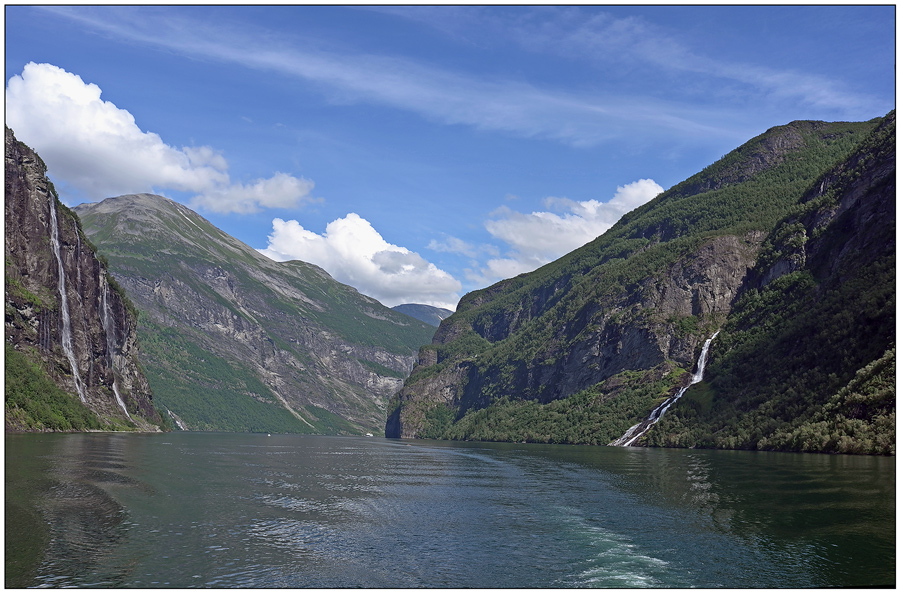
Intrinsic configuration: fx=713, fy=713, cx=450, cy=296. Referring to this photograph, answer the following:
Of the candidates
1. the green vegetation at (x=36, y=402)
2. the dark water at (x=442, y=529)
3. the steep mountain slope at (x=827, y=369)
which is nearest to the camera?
the dark water at (x=442, y=529)

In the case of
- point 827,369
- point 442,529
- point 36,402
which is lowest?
point 442,529

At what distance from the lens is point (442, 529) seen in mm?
51219

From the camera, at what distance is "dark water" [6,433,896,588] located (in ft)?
122

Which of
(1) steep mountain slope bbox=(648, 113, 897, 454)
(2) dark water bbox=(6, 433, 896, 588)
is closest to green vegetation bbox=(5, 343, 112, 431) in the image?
(2) dark water bbox=(6, 433, 896, 588)

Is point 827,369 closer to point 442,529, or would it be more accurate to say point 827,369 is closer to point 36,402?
point 442,529

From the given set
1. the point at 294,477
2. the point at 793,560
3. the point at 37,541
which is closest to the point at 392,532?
the point at 37,541

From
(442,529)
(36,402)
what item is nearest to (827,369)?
(442,529)

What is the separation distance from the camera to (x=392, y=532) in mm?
49812

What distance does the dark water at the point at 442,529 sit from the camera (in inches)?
1467

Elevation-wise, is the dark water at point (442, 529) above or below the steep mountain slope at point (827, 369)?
below

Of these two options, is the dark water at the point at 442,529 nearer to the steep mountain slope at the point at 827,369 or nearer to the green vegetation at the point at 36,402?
the steep mountain slope at the point at 827,369

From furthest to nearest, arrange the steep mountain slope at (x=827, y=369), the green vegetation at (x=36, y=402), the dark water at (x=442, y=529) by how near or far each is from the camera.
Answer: the green vegetation at (x=36, y=402) < the steep mountain slope at (x=827, y=369) < the dark water at (x=442, y=529)

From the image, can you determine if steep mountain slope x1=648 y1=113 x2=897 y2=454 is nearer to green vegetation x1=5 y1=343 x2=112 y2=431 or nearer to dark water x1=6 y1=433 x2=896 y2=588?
dark water x1=6 y1=433 x2=896 y2=588

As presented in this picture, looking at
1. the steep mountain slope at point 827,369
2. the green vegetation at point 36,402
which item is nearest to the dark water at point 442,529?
the steep mountain slope at point 827,369
